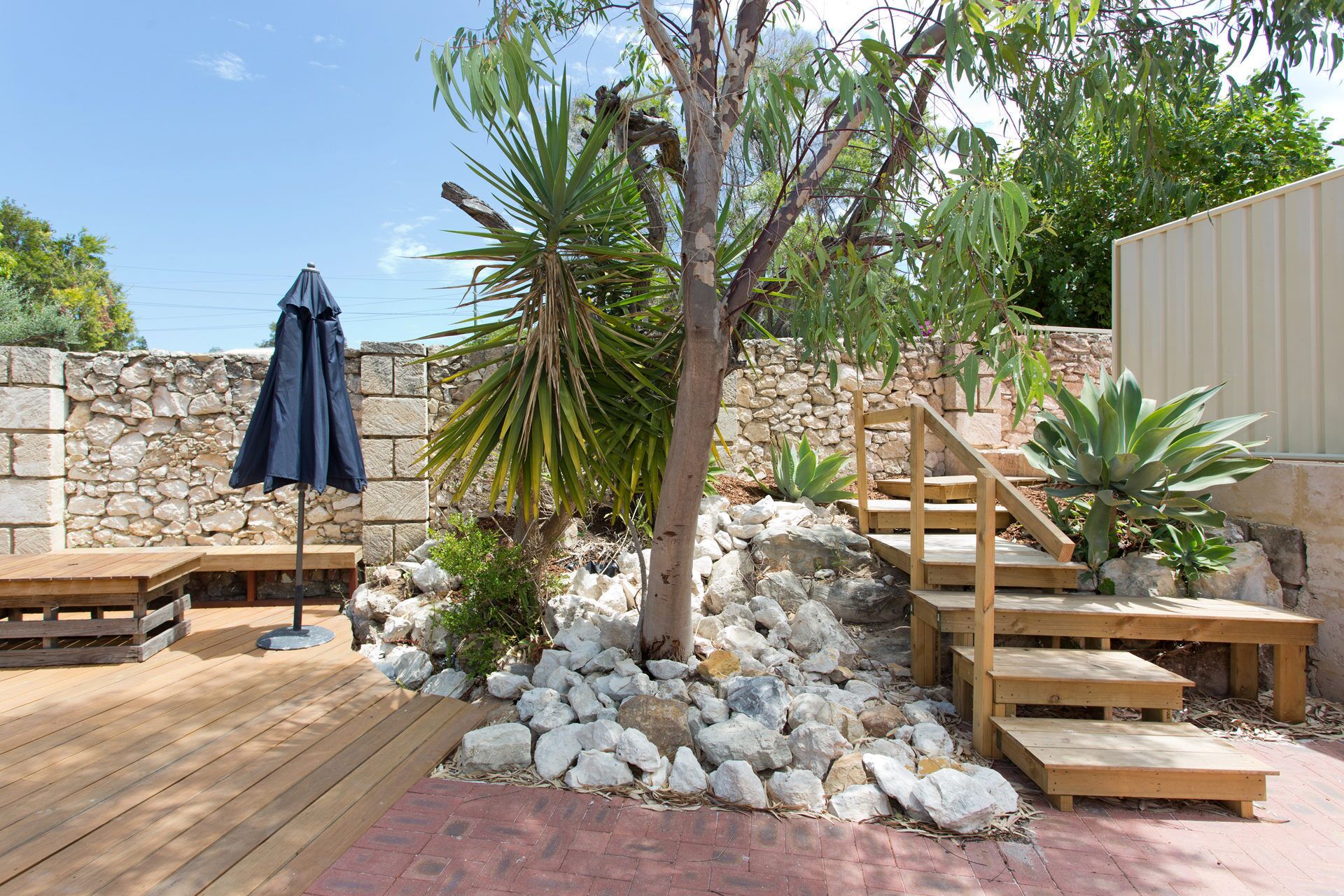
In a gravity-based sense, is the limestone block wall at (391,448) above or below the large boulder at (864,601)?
above

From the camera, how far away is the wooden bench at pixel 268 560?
4707 millimetres

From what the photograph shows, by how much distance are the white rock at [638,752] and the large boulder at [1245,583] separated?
115 inches

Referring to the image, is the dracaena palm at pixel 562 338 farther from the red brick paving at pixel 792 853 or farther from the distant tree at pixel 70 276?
the distant tree at pixel 70 276

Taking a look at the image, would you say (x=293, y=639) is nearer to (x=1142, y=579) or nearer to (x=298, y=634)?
(x=298, y=634)

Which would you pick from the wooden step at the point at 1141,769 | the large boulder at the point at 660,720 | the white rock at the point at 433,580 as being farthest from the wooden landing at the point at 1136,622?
the white rock at the point at 433,580

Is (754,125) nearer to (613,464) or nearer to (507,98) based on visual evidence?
(507,98)

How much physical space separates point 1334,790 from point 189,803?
394 cm

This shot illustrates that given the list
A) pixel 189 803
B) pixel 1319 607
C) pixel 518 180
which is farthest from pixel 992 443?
pixel 189 803

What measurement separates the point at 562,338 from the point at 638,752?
1789mm

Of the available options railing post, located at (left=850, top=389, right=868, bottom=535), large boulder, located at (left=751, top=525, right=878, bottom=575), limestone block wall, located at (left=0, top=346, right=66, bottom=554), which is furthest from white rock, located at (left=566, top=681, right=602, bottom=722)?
limestone block wall, located at (left=0, top=346, right=66, bottom=554)

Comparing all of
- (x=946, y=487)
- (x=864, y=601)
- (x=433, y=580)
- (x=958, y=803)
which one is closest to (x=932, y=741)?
(x=958, y=803)

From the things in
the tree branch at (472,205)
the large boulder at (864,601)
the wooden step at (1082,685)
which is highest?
the tree branch at (472,205)

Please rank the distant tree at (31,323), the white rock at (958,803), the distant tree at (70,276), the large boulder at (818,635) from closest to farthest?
the white rock at (958,803), the large boulder at (818,635), the distant tree at (31,323), the distant tree at (70,276)

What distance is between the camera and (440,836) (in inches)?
86.4
